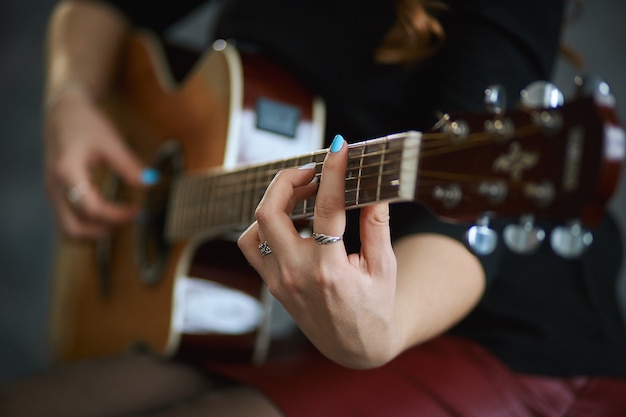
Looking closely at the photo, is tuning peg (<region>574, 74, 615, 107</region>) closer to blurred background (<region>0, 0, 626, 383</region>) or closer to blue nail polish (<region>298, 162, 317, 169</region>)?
blue nail polish (<region>298, 162, 317, 169</region>)

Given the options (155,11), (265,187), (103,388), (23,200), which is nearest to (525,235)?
(265,187)

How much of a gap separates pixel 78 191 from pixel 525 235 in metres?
0.76

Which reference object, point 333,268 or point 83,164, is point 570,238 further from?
point 83,164

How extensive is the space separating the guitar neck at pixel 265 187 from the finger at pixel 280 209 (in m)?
0.02

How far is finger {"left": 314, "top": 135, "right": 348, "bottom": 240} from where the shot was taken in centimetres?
48

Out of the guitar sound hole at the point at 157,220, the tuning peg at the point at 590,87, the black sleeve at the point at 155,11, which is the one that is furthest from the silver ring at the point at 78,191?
the tuning peg at the point at 590,87

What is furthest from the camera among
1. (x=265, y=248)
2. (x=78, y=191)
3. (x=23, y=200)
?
(x=23, y=200)

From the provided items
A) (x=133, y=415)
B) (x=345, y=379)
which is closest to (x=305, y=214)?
(x=345, y=379)

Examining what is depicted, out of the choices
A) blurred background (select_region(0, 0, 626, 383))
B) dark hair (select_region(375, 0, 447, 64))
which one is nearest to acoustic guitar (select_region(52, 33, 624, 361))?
dark hair (select_region(375, 0, 447, 64))

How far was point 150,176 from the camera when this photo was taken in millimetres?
986

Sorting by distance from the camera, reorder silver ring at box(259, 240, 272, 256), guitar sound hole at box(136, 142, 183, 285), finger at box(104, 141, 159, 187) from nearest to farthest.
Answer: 1. silver ring at box(259, 240, 272, 256)
2. guitar sound hole at box(136, 142, 183, 285)
3. finger at box(104, 141, 159, 187)

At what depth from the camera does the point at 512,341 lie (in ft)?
2.38

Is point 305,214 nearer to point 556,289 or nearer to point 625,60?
point 556,289

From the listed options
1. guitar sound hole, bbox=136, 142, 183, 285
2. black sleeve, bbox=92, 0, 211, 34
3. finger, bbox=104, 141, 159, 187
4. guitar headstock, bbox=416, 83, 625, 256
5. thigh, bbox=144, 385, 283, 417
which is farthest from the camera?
black sleeve, bbox=92, 0, 211, 34
